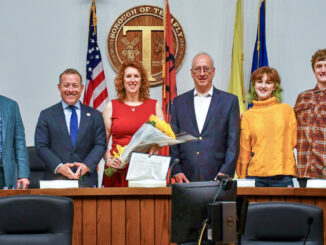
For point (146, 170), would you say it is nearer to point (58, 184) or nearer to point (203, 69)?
point (58, 184)

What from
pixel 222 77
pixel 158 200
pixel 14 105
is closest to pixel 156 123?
pixel 158 200

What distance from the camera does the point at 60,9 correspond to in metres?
6.57

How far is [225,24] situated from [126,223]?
3.74 m

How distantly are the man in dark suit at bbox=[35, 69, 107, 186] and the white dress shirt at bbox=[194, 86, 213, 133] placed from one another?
0.73m

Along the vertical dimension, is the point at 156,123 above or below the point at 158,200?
above

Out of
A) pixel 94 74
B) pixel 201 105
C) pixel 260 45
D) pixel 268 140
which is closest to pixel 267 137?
pixel 268 140

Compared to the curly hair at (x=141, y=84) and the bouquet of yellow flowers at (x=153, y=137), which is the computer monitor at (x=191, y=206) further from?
the curly hair at (x=141, y=84)

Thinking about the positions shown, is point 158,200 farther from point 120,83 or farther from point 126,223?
point 120,83

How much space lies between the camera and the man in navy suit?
4.11 meters

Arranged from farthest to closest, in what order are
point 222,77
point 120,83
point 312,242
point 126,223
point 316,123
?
point 222,77
point 120,83
point 316,123
point 126,223
point 312,242

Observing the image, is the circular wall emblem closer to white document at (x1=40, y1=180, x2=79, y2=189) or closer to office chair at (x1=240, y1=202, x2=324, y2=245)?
A: white document at (x1=40, y1=180, x2=79, y2=189)

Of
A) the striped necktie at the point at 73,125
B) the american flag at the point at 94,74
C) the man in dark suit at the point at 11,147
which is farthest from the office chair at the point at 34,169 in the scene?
the american flag at the point at 94,74

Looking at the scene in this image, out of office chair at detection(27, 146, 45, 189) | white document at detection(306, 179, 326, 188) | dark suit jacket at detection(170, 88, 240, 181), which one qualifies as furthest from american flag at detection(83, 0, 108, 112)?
white document at detection(306, 179, 326, 188)

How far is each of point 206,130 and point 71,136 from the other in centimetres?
101
